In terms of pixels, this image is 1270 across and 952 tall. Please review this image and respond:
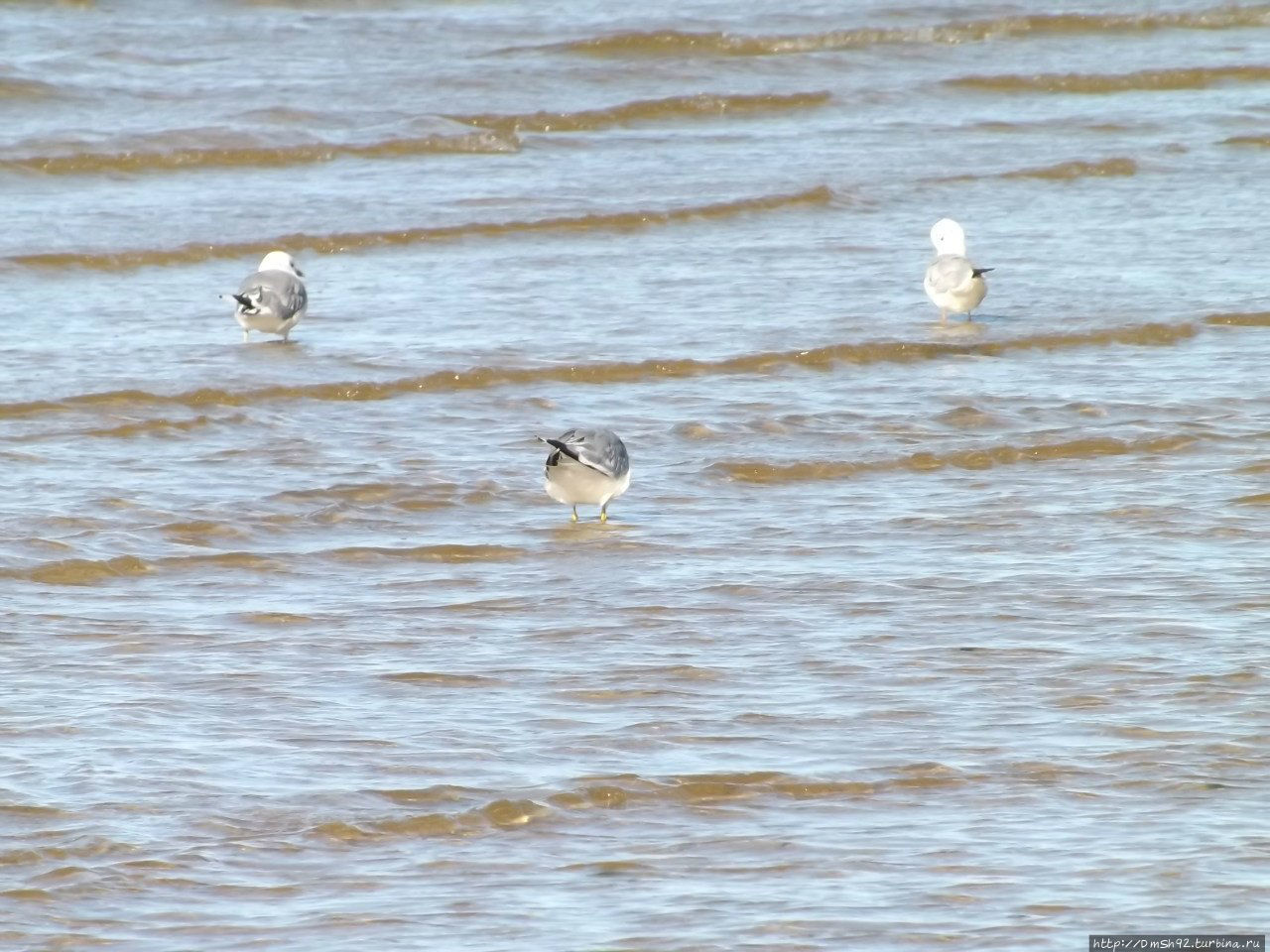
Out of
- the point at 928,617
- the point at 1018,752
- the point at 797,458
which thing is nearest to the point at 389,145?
the point at 797,458

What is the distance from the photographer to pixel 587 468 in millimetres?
7082

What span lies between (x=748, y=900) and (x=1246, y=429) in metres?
4.52

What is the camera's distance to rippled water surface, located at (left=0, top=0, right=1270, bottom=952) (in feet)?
14.3

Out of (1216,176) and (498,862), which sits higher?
(1216,176)

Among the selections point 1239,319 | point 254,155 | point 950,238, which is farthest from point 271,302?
point 254,155

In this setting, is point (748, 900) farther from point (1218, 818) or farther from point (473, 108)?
point (473, 108)

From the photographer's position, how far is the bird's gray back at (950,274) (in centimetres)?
1062

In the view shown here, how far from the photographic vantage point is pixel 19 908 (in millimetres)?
4191

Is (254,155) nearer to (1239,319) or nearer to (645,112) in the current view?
(645,112)

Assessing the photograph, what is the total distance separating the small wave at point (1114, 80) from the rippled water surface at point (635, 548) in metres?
3.04

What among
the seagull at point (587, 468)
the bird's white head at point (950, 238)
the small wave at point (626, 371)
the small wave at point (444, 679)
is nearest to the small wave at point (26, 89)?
the bird's white head at point (950, 238)

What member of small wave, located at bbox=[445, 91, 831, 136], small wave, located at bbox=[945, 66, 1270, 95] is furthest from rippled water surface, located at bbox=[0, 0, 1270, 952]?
small wave, located at bbox=[945, 66, 1270, 95]

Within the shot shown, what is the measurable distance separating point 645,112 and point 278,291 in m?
8.37

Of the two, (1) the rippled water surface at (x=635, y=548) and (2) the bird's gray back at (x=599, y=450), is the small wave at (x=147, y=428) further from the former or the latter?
(2) the bird's gray back at (x=599, y=450)
